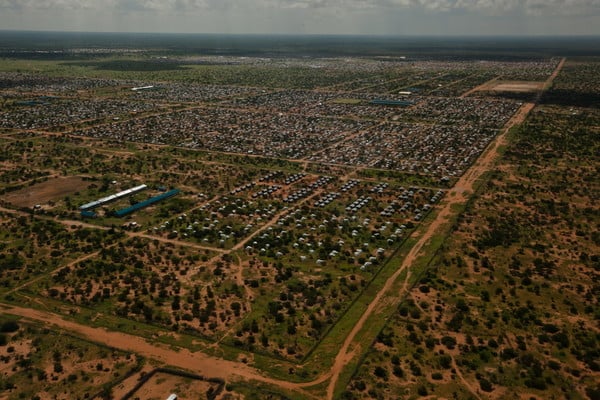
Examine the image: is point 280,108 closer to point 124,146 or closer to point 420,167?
point 124,146

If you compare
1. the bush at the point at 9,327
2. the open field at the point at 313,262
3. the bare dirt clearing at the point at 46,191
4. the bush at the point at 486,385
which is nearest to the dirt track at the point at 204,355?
the open field at the point at 313,262

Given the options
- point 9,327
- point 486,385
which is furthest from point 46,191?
point 486,385

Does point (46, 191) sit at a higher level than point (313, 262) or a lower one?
higher

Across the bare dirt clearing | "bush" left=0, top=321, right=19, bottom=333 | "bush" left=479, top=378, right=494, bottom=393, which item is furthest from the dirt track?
the bare dirt clearing

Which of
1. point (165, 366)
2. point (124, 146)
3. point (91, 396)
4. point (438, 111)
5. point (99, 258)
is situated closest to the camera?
point (91, 396)

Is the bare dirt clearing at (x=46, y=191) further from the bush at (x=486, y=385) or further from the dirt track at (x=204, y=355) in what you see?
the bush at (x=486, y=385)

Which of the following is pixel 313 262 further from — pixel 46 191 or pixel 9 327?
pixel 46 191

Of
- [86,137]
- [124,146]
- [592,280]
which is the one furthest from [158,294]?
[86,137]

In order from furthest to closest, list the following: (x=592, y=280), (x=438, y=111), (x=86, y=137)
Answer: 1. (x=438, y=111)
2. (x=86, y=137)
3. (x=592, y=280)

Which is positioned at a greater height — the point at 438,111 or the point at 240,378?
the point at 438,111
